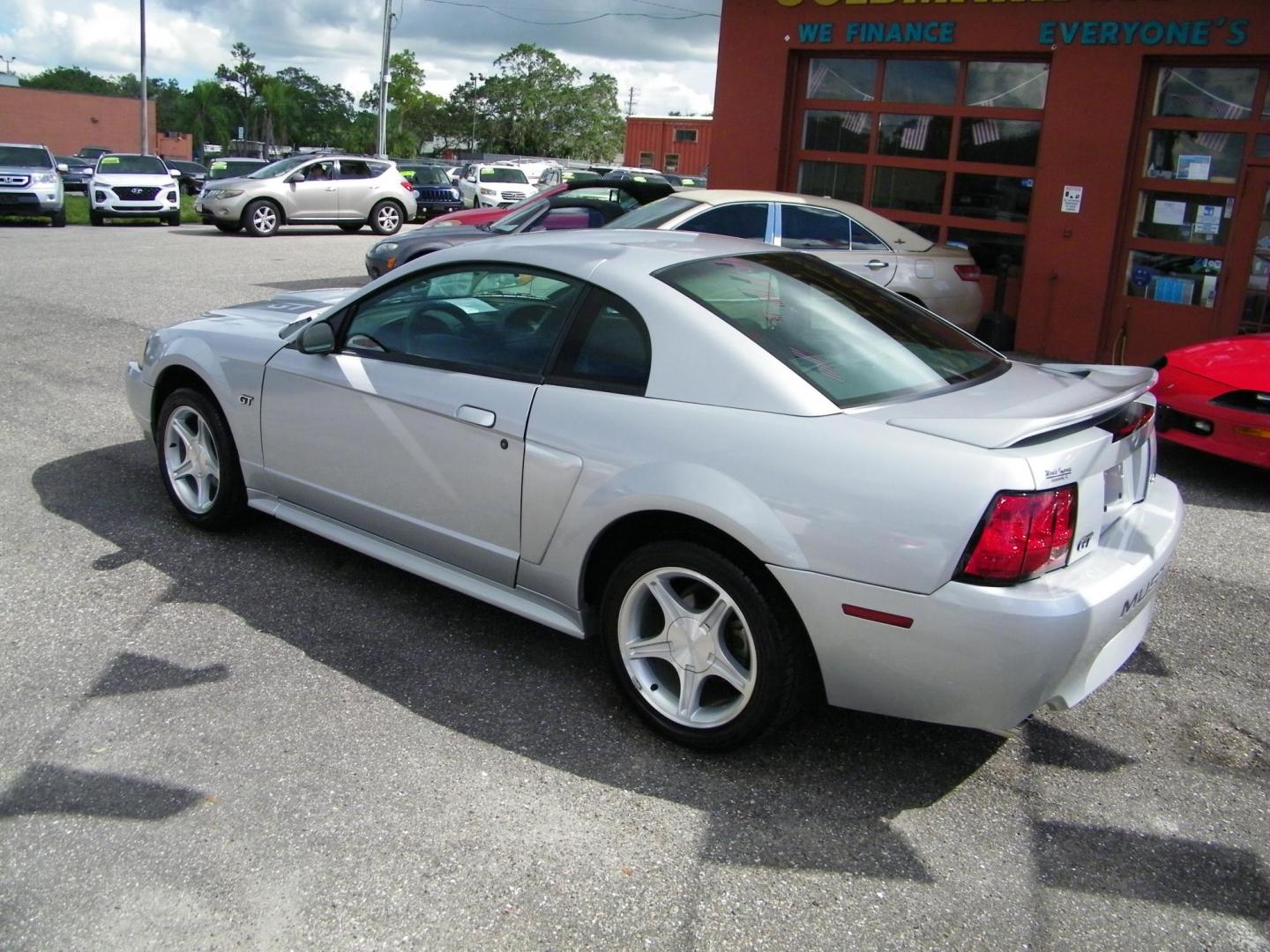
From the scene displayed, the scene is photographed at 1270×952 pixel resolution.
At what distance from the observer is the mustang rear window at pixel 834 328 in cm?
337

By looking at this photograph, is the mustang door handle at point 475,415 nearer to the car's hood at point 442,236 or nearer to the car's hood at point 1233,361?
the car's hood at point 1233,361

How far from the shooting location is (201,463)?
4.92m

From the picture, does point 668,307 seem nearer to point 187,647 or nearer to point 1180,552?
point 187,647

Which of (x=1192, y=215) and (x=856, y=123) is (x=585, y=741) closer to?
(x=1192, y=215)

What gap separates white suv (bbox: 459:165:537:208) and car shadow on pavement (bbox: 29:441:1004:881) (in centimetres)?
2580

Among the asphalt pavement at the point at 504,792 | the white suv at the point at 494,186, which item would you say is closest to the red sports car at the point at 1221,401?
the asphalt pavement at the point at 504,792

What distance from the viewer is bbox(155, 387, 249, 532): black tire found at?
4.77 m

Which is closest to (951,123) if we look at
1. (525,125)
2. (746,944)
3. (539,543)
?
(539,543)

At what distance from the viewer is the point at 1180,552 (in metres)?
5.36

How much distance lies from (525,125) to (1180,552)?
88366 mm

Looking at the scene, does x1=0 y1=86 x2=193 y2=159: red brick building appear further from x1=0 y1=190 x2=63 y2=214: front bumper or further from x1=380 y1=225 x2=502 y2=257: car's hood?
x1=380 y1=225 x2=502 y2=257: car's hood

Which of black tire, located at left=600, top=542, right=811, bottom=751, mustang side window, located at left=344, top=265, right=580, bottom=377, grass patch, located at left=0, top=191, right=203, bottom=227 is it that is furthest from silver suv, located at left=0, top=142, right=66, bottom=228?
black tire, located at left=600, top=542, right=811, bottom=751

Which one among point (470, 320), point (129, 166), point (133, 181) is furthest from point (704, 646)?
point (129, 166)

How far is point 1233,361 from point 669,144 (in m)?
58.3
